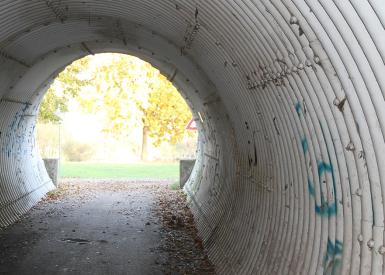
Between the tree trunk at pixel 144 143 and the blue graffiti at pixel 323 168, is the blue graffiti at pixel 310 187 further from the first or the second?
the tree trunk at pixel 144 143

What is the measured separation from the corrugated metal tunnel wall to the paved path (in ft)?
3.30

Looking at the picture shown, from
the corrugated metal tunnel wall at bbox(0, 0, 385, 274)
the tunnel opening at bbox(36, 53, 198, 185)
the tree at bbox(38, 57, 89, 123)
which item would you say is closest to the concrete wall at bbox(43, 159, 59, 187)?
the tunnel opening at bbox(36, 53, 198, 185)

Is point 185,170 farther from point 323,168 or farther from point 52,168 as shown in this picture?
point 323,168

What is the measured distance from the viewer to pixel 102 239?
434 inches

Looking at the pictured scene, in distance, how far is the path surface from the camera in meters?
8.85

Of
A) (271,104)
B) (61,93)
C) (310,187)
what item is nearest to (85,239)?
(271,104)

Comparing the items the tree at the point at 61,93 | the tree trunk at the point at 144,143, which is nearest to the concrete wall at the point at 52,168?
the tree at the point at 61,93

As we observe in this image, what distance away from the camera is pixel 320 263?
4.89 metres

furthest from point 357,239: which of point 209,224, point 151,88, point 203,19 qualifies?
point 151,88

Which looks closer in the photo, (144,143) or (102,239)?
(102,239)

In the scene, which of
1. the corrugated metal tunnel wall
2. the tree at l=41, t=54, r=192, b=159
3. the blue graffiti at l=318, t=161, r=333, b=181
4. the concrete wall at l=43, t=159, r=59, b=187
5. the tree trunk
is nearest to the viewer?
the corrugated metal tunnel wall

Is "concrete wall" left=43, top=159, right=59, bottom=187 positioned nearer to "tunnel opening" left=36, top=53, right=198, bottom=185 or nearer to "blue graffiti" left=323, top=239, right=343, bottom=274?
"tunnel opening" left=36, top=53, right=198, bottom=185

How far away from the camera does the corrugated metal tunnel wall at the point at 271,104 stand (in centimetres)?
382

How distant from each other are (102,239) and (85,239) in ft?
1.06
